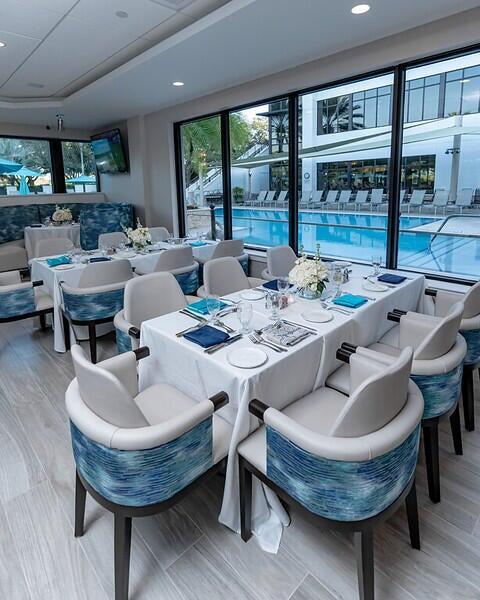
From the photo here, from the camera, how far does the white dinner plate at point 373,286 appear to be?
2.78 metres

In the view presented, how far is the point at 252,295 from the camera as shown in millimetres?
2666

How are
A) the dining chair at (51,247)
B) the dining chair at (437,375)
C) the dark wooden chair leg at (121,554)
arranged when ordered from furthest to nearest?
the dining chair at (51,247) < the dining chair at (437,375) < the dark wooden chair leg at (121,554)

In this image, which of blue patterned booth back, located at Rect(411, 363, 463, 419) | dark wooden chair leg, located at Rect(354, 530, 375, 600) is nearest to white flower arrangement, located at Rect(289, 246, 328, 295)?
blue patterned booth back, located at Rect(411, 363, 463, 419)

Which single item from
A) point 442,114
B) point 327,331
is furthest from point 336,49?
point 327,331

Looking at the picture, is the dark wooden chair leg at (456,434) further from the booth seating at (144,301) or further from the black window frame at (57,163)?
the black window frame at (57,163)

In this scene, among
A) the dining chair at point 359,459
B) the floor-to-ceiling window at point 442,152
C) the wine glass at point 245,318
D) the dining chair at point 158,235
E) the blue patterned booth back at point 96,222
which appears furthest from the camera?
the blue patterned booth back at point 96,222

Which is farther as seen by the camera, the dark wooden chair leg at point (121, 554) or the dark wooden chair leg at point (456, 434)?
the dark wooden chair leg at point (456, 434)

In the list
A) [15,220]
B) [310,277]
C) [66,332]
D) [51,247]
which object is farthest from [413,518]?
[15,220]

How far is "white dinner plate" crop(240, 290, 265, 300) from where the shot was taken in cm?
262

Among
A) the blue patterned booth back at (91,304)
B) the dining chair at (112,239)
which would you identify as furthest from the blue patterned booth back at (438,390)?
the dining chair at (112,239)

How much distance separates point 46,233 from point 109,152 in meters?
1.98

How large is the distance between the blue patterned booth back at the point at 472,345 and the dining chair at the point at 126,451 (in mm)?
1554

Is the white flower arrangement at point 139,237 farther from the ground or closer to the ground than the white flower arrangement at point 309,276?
farther from the ground

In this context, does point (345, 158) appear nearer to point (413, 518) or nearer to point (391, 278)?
point (391, 278)
